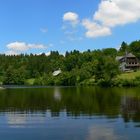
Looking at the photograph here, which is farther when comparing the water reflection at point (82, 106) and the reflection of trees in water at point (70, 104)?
the reflection of trees in water at point (70, 104)

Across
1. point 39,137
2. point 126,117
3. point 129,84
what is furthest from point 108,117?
point 129,84

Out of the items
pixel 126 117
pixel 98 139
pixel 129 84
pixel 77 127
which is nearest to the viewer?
pixel 98 139

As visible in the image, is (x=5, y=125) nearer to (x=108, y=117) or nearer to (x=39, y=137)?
(x=39, y=137)

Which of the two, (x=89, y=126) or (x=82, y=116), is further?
(x=82, y=116)

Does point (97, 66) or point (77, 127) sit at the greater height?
point (97, 66)

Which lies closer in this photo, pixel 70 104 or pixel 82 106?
pixel 82 106

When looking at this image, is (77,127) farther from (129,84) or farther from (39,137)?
(129,84)

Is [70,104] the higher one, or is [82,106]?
[70,104]

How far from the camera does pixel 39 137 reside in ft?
125

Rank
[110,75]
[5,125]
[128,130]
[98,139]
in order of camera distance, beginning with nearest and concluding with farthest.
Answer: [98,139] < [128,130] < [5,125] < [110,75]

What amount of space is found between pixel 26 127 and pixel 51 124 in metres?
3.53

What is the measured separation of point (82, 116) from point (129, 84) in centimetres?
10995

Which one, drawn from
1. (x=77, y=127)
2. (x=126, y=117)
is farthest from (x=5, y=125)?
(x=126, y=117)

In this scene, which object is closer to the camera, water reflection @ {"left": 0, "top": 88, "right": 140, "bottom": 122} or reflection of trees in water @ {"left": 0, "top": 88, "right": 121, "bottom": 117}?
water reflection @ {"left": 0, "top": 88, "right": 140, "bottom": 122}
